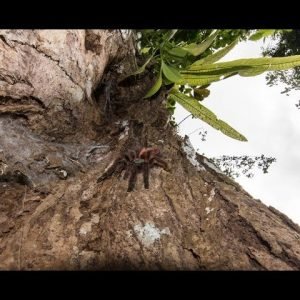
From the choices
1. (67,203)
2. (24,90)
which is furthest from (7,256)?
(24,90)

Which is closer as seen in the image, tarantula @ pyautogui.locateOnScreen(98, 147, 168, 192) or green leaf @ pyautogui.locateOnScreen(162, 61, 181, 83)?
tarantula @ pyautogui.locateOnScreen(98, 147, 168, 192)

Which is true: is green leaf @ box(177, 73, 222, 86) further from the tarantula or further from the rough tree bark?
the tarantula

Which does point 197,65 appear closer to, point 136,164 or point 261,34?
point 261,34

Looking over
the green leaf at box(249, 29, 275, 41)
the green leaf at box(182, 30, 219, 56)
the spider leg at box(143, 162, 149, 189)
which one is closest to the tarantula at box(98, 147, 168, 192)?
the spider leg at box(143, 162, 149, 189)

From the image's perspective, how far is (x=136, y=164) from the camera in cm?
99

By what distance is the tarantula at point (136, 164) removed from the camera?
95cm

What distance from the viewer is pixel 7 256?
0.71 m

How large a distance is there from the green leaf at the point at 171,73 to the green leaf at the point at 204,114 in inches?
6.4

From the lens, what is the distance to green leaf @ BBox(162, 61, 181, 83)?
65.0 inches

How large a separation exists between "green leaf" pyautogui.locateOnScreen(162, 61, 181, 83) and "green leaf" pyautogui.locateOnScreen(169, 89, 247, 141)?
0.53ft

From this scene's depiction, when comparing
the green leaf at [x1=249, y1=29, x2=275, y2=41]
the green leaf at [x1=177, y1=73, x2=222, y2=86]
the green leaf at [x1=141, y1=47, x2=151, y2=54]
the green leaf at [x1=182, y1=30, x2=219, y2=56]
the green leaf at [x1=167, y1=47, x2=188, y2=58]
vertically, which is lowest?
the green leaf at [x1=177, y1=73, x2=222, y2=86]

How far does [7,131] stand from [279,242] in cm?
72

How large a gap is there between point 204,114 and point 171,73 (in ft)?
0.88
